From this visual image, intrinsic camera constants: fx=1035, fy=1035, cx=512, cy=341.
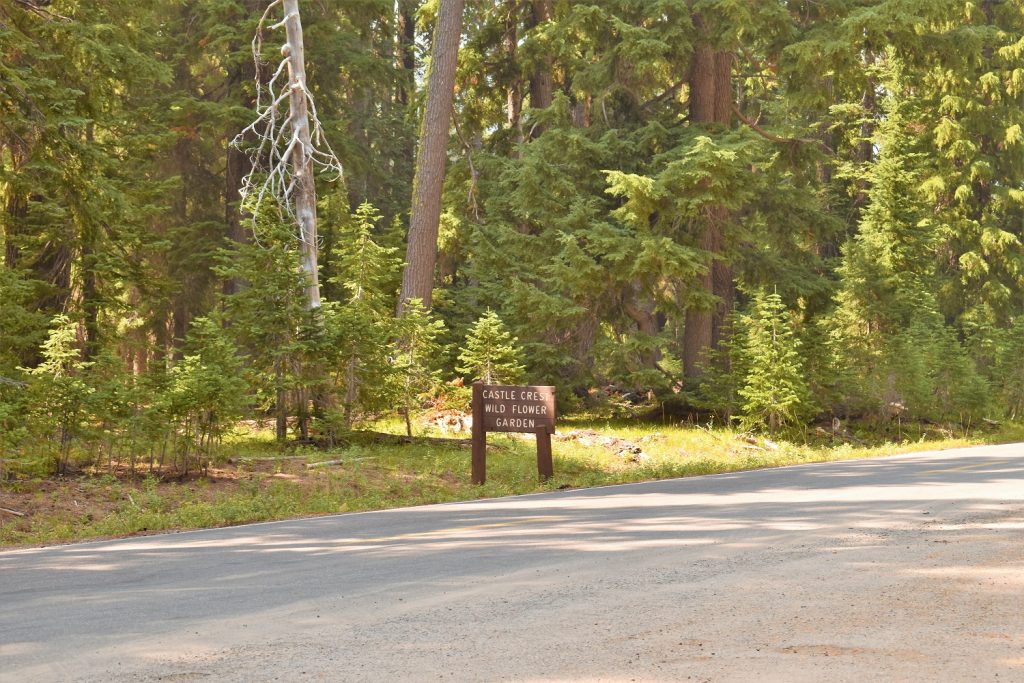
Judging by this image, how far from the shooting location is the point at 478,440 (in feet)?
46.2

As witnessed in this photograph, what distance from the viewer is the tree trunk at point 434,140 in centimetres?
2358

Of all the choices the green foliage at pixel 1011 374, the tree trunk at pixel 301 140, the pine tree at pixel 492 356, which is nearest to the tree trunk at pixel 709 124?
the pine tree at pixel 492 356

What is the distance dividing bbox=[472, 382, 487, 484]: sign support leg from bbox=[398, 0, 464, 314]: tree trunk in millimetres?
9628

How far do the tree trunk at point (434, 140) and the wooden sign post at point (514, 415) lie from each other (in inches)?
381

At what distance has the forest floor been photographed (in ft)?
37.6

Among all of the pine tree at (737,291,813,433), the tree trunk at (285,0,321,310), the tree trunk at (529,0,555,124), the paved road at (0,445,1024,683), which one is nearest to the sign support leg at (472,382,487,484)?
the paved road at (0,445,1024,683)

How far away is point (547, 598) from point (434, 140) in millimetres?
18756

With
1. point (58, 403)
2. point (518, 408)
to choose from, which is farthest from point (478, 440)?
point (58, 403)

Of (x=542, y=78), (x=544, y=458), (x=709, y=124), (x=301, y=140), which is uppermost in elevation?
(x=542, y=78)

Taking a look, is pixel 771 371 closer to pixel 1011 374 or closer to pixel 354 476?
pixel 354 476

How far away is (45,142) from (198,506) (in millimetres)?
7011

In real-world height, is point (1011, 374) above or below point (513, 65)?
below

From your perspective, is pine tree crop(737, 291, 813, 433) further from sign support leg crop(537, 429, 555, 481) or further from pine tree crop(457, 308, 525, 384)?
sign support leg crop(537, 429, 555, 481)

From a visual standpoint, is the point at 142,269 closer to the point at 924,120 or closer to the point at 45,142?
the point at 45,142
